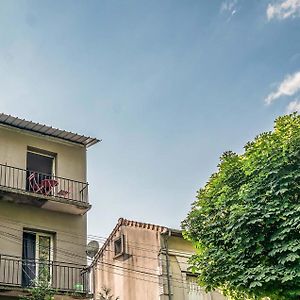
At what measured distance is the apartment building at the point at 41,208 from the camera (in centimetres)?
1736

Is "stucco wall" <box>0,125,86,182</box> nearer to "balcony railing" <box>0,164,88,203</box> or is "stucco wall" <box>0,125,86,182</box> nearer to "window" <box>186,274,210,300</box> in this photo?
"balcony railing" <box>0,164,88,203</box>

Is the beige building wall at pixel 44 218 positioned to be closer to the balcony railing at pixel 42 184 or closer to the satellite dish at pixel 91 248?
the balcony railing at pixel 42 184

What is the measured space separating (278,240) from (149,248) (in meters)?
9.21

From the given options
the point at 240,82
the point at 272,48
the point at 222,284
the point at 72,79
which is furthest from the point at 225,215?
the point at 72,79

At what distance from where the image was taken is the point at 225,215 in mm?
17062

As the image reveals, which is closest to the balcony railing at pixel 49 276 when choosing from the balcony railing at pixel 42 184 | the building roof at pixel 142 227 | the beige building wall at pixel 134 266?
the building roof at pixel 142 227

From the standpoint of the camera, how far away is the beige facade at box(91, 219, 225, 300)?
73.6ft

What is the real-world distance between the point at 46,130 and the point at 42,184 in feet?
6.78

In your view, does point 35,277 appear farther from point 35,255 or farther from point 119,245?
point 119,245

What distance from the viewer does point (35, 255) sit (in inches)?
710

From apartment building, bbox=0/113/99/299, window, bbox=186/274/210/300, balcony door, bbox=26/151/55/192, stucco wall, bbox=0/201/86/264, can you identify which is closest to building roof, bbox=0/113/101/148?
apartment building, bbox=0/113/99/299

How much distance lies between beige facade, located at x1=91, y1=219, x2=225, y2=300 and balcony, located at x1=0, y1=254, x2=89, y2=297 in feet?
13.8

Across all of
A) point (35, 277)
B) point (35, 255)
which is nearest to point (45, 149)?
point (35, 255)

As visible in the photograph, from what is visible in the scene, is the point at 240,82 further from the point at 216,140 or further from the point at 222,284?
the point at 222,284
